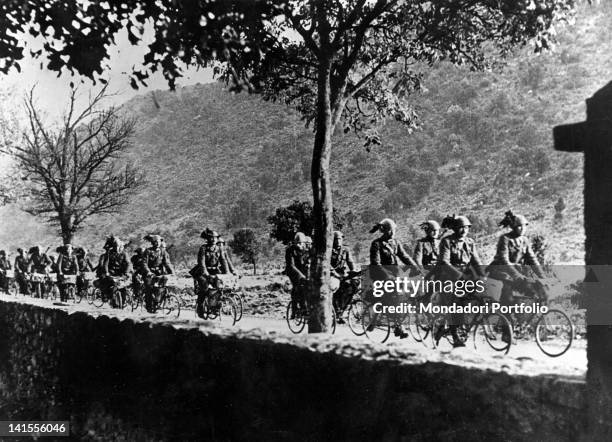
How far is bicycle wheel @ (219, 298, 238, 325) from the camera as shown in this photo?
41.0ft

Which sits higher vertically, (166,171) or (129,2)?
(166,171)

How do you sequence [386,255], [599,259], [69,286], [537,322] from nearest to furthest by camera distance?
[599,259]
[537,322]
[386,255]
[69,286]

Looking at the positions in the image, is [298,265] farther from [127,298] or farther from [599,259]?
[599,259]

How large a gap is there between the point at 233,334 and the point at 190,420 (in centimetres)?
122

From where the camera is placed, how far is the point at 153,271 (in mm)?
13750

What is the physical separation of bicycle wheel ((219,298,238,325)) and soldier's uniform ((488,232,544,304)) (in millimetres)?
6221

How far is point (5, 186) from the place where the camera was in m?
22.3

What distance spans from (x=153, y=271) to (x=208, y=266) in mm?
2003

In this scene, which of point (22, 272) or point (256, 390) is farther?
point (22, 272)

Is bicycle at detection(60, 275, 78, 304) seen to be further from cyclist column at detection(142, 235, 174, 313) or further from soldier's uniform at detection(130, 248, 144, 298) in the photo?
cyclist column at detection(142, 235, 174, 313)

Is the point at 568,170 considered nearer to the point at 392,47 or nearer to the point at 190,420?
the point at 392,47

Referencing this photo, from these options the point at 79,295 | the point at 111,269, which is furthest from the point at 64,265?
the point at 111,269

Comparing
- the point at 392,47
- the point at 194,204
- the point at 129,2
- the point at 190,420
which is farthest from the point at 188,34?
the point at 194,204

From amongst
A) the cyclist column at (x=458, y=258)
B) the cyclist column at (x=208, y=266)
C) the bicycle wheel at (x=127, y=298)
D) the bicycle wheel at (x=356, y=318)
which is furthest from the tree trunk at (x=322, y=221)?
the bicycle wheel at (x=127, y=298)
